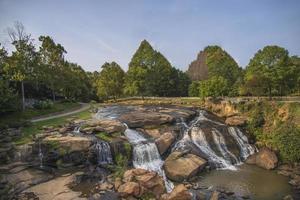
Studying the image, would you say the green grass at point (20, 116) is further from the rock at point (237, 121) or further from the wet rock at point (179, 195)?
the rock at point (237, 121)

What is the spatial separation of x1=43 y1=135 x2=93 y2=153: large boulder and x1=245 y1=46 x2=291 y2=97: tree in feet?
102

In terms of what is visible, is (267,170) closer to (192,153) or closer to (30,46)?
(192,153)

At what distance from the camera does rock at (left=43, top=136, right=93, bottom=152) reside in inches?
846

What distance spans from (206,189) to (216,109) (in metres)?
21.7

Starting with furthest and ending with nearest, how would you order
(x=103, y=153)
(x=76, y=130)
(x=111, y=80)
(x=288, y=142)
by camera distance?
(x=111, y=80) → (x=76, y=130) → (x=288, y=142) → (x=103, y=153)

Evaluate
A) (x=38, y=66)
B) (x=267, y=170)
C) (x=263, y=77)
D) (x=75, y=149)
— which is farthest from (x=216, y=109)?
(x=38, y=66)

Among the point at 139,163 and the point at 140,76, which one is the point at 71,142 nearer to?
the point at 139,163

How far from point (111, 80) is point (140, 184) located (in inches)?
1814

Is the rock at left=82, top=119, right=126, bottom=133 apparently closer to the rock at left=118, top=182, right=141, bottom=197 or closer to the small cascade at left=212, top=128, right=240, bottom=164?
the rock at left=118, top=182, right=141, bottom=197

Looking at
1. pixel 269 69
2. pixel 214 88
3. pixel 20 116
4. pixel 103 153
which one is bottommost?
pixel 103 153

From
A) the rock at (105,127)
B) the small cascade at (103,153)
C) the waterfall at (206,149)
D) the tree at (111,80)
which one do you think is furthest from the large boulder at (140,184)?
the tree at (111,80)

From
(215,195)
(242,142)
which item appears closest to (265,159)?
(242,142)

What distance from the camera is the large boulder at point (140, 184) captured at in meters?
16.8

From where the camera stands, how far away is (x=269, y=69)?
42531 mm
